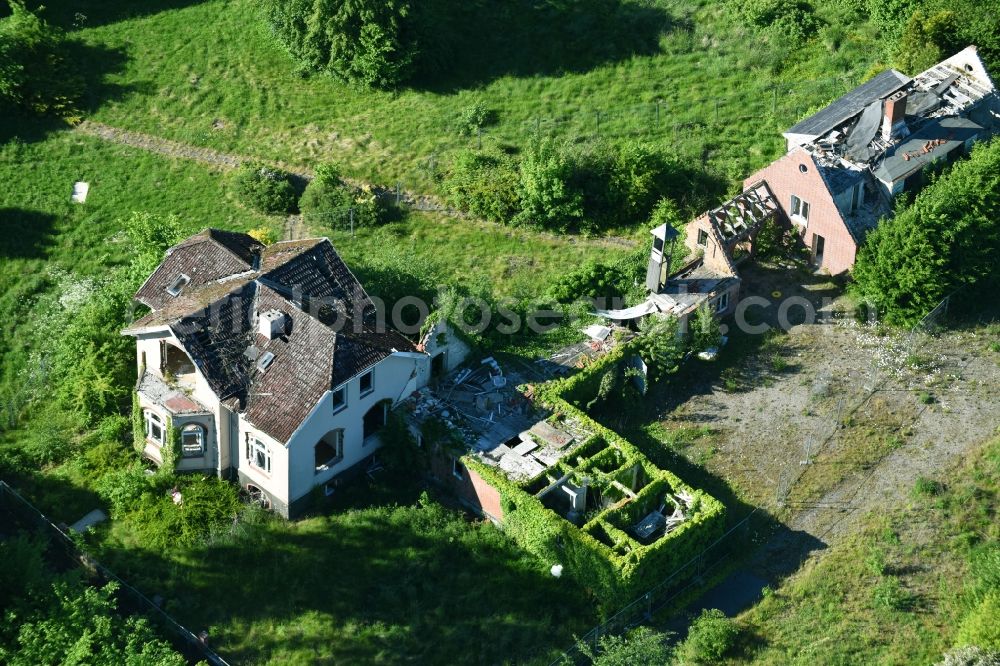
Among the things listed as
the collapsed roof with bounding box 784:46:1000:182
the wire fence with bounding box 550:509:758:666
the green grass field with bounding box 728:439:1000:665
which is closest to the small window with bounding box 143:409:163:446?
the wire fence with bounding box 550:509:758:666

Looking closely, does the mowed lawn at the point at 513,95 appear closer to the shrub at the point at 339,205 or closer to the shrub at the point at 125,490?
the shrub at the point at 339,205

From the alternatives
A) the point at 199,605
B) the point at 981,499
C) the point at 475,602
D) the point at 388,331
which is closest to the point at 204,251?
the point at 388,331

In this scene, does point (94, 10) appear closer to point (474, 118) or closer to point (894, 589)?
point (474, 118)

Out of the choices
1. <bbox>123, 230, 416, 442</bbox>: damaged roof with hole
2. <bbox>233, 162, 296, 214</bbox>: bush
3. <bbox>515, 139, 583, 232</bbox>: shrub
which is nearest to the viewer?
<bbox>123, 230, 416, 442</bbox>: damaged roof with hole

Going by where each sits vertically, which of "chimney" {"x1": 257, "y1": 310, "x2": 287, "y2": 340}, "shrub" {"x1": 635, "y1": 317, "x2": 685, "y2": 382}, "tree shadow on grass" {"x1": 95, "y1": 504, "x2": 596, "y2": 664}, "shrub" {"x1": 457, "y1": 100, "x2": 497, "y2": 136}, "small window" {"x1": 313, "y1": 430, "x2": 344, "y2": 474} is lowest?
"tree shadow on grass" {"x1": 95, "y1": 504, "x2": 596, "y2": 664}

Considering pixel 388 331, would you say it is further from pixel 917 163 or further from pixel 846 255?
pixel 917 163

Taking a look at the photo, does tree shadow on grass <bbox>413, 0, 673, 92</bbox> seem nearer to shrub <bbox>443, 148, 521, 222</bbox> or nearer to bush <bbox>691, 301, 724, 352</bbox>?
shrub <bbox>443, 148, 521, 222</bbox>

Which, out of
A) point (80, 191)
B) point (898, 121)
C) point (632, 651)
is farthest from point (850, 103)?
point (80, 191)
